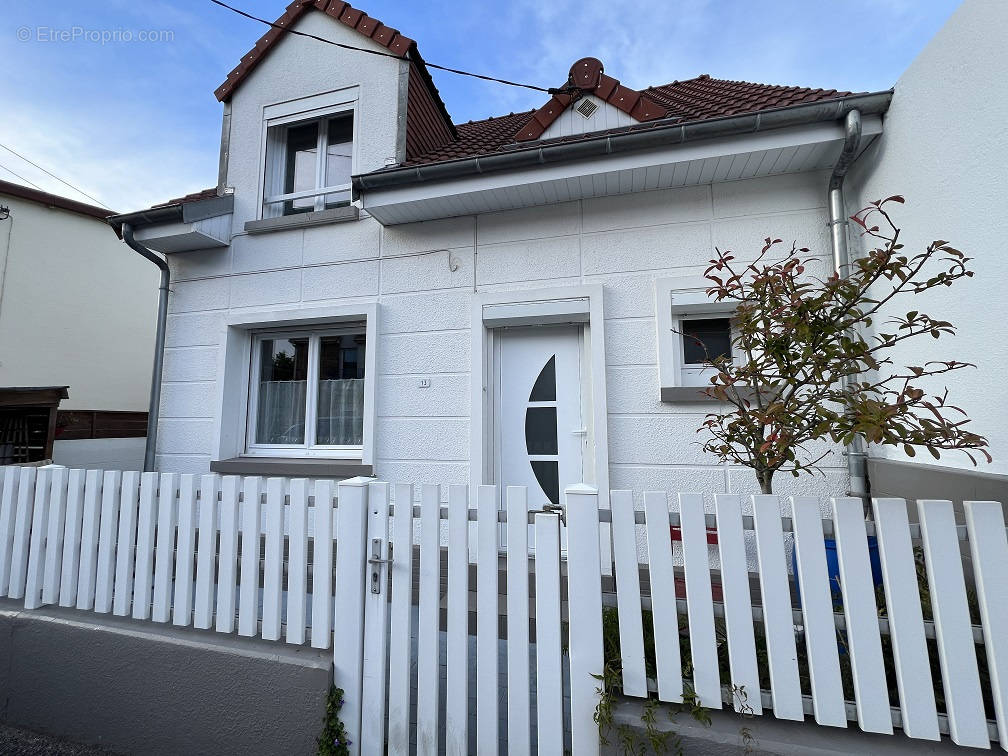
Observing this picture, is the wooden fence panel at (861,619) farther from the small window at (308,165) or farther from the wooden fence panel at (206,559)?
the small window at (308,165)

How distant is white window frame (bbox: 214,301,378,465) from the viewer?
14.3 feet

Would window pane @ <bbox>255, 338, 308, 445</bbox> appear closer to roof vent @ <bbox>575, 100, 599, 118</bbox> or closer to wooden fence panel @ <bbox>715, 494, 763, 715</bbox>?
roof vent @ <bbox>575, 100, 599, 118</bbox>

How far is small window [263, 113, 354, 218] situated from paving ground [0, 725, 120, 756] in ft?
15.7

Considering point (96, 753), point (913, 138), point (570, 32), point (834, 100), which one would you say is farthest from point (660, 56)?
point (96, 753)

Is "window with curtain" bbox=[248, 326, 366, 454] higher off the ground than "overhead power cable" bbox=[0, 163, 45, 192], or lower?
lower

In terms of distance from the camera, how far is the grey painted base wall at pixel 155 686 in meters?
2.11

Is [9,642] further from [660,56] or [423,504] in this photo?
[660,56]

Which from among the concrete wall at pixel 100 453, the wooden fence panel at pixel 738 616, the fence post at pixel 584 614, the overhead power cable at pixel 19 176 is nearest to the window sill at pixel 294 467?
the fence post at pixel 584 614

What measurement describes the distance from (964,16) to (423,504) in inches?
157

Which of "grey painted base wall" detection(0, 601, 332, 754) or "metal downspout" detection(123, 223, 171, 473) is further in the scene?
"metal downspout" detection(123, 223, 171, 473)

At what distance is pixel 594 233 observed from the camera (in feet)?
13.2

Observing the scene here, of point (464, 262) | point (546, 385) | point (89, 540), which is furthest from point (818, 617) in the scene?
point (89, 540)

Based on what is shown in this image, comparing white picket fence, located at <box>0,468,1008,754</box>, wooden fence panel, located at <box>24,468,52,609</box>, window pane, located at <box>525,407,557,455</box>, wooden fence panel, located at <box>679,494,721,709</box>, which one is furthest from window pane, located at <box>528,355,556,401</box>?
wooden fence panel, located at <box>24,468,52,609</box>

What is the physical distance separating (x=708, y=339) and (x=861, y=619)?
256cm
